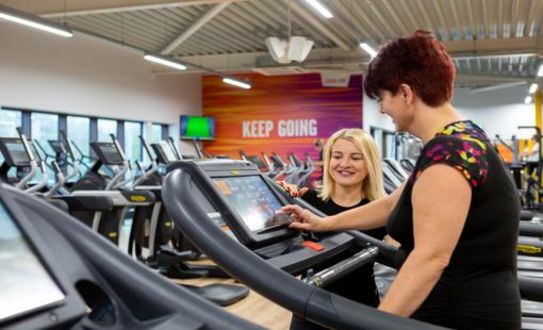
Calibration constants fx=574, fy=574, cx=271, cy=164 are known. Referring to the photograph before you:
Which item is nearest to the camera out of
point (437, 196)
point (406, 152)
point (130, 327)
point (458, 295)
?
point (130, 327)

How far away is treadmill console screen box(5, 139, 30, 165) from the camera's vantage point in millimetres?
5891

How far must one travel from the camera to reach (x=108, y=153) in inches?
272

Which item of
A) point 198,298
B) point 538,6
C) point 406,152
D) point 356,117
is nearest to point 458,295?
point 198,298

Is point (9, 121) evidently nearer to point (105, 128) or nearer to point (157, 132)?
point (105, 128)

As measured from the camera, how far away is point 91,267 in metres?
0.82

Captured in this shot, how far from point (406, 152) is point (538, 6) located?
7021 mm

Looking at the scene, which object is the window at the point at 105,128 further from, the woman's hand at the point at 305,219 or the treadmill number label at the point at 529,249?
the woman's hand at the point at 305,219

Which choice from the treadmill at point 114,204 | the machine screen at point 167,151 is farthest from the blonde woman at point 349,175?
the machine screen at point 167,151

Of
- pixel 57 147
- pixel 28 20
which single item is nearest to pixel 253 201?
pixel 28 20

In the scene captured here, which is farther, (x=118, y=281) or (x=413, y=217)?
(x=413, y=217)

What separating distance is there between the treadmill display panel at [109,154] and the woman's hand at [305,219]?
5.51 meters

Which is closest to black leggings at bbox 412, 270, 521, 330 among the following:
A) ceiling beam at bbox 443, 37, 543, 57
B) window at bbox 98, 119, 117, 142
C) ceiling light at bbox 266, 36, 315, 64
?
ceiling light at bbox 266, 36, 315, 64

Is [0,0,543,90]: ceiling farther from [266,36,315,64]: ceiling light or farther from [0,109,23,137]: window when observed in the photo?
[0,109,23,137]: window

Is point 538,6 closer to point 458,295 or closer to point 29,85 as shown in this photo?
point 29,85
